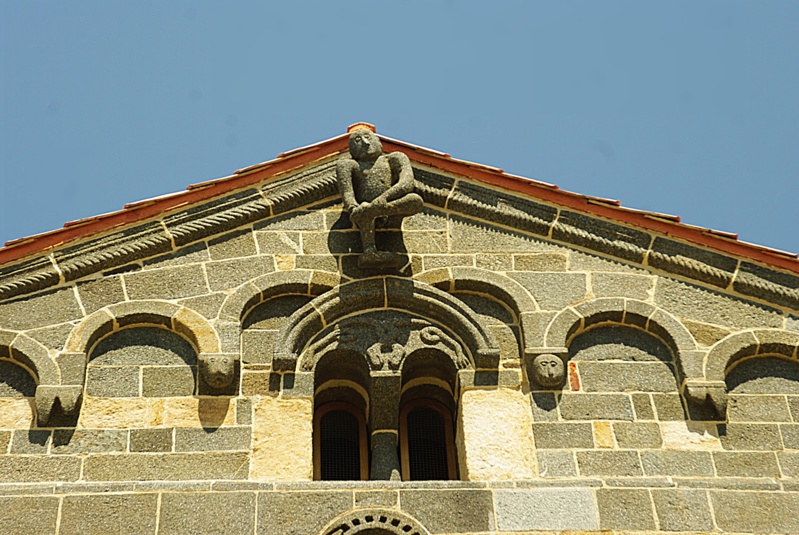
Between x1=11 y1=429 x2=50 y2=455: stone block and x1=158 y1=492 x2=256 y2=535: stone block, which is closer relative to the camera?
x1=158 y1=492 x2=256 y2=535: stone block

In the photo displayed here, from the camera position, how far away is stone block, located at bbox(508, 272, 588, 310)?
12.5 metres

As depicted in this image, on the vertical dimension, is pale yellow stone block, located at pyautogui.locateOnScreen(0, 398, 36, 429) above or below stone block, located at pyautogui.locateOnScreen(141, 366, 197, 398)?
below

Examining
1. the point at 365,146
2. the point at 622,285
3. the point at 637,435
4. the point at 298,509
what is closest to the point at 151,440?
the point at 298,509

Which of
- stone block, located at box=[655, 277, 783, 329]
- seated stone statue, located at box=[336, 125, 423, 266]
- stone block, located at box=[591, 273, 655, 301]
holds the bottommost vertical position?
stone block, located at box=[655, 277, 783, 329]

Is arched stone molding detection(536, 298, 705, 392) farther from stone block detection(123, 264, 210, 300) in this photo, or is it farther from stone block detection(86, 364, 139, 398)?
stone block detection(86, 364, 139, 398)

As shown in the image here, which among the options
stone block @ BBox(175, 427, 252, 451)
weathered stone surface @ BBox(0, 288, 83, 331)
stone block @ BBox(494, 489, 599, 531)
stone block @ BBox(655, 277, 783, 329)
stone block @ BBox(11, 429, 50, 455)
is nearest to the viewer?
stone block @ BBox(494, 489, 599, 531)

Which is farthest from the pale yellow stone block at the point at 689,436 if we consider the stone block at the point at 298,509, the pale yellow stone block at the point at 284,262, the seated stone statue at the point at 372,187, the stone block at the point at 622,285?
the pale yellow stone block at the point at 284,262

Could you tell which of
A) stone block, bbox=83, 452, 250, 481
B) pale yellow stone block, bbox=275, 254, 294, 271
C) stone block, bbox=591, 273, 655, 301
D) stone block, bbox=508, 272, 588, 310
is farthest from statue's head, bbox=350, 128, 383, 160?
stone block, bbox=83, 452, 250, 481

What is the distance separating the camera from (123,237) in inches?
501

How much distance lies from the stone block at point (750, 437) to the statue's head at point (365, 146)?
3780 millimetres

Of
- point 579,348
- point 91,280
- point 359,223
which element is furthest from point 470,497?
point 91,280

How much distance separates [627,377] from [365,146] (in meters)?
3.02

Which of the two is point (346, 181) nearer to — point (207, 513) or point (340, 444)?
point (340, 444)

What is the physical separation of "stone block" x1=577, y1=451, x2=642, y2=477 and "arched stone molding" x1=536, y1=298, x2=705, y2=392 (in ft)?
2.98
